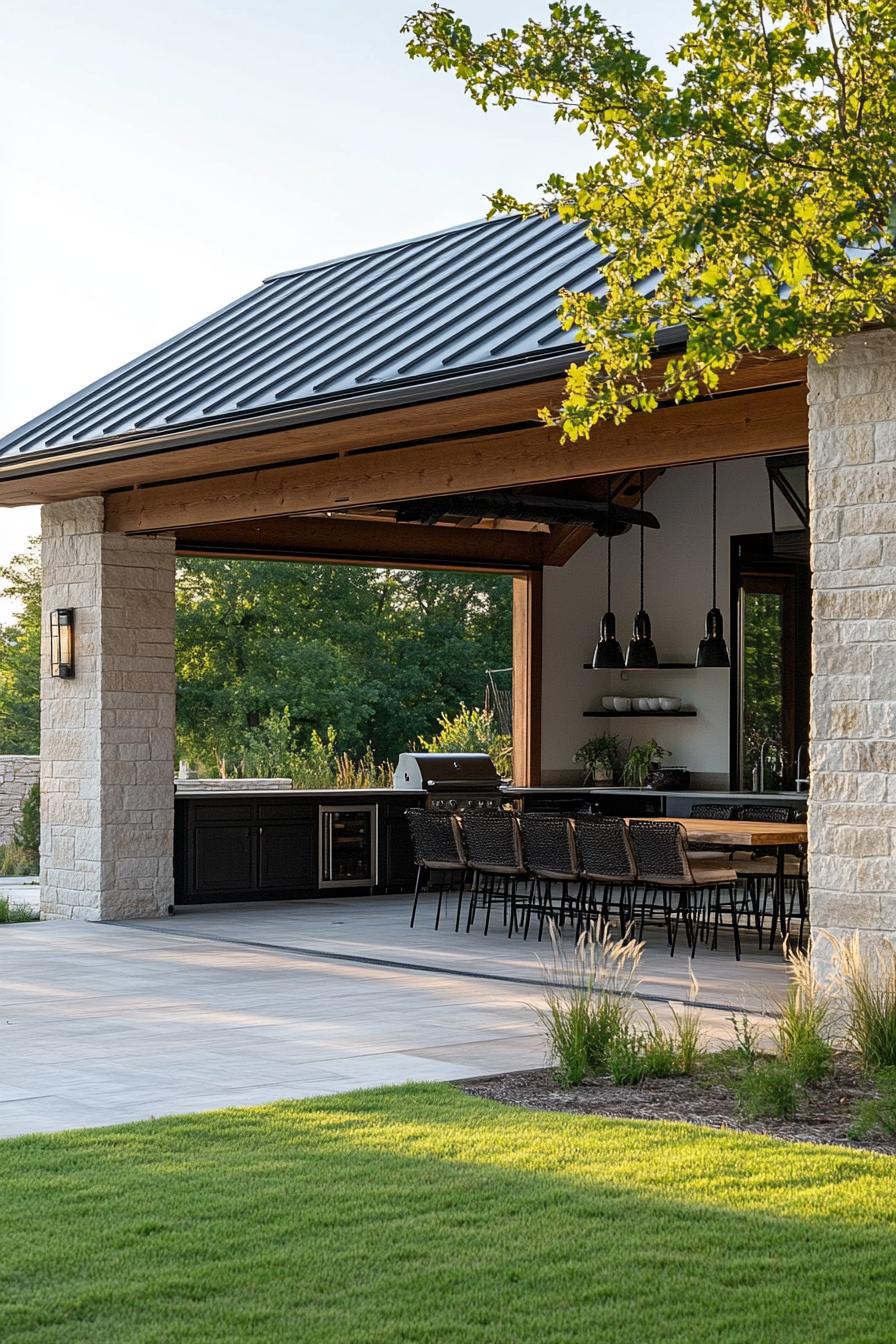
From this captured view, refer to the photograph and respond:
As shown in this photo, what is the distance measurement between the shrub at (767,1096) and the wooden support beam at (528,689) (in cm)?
1166

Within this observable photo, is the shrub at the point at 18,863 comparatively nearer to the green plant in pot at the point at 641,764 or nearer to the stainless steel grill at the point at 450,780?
the stainless steel grill at the point at 450,780

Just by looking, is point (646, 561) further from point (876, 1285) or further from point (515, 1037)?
point (876, 1285)

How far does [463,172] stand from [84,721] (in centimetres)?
857

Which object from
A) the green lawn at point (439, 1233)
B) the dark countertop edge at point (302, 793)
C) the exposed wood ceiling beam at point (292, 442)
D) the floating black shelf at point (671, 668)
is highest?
the exposed wood ceiling beam at point (292, 442)

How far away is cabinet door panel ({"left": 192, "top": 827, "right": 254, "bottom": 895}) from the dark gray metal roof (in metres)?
3.86

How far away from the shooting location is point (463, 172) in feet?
62.7

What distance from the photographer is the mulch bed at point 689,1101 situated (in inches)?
232

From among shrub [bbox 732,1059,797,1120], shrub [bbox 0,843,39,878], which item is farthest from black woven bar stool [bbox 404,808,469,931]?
shrub [bbox 0,843,39,878]

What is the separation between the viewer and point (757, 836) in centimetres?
1120

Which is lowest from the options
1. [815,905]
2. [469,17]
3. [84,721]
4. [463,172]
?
[815,905]

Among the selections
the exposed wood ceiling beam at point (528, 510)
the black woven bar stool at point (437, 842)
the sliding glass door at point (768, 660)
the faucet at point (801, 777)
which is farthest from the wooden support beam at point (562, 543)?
the black woven bar stool at point (437, 842)

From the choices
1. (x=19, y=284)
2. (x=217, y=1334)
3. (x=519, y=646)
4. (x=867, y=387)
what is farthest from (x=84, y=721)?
(x=19, y=284)

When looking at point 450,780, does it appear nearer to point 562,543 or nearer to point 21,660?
point 562,543

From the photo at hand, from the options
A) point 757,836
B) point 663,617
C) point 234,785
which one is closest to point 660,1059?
point 757,836
